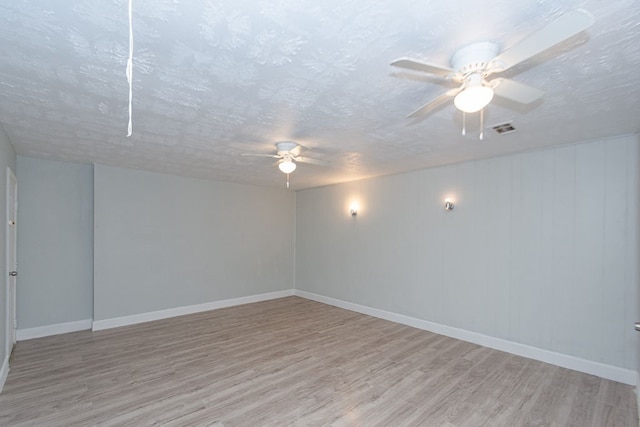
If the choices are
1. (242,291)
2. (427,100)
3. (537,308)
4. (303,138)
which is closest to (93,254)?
(242,291)

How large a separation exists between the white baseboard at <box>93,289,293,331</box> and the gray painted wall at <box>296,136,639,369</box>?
1.98m

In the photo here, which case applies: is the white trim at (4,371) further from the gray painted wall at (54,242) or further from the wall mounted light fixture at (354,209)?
the wall mounted light fixture at (354,209)

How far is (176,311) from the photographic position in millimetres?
5375

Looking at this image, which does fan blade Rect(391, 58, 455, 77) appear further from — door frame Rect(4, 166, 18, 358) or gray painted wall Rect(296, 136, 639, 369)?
door frame Rect(4, 166, 18, 358)

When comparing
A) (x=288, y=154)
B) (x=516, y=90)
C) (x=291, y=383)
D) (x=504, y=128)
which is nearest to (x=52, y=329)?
(x=291, y=383)

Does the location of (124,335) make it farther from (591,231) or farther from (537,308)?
(591,231)

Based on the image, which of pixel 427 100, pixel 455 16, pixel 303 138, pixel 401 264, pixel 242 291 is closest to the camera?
pixel 455 16

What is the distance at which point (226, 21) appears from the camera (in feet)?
4.70

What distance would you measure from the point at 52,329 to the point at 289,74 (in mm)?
5133

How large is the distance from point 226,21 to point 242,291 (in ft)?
18.3

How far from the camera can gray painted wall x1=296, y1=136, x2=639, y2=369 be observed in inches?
125

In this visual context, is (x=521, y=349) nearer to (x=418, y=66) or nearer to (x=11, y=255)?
(x=418, y=66)

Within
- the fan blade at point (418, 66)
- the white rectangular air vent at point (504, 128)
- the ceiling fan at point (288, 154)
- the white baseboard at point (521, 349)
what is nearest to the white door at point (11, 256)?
the ceiling fan at point (288, 154)

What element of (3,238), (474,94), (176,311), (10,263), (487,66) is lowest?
(176,311)
